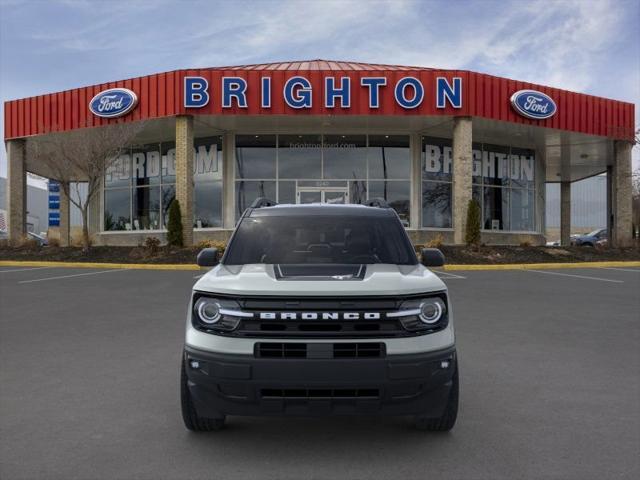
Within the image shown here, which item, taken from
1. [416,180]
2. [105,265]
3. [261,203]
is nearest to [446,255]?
[416,180]

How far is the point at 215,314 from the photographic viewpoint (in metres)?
3.40

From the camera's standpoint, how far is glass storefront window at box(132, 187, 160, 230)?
26.0 meters

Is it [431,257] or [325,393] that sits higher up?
[431,257]

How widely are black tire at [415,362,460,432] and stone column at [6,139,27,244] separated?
82.7ft

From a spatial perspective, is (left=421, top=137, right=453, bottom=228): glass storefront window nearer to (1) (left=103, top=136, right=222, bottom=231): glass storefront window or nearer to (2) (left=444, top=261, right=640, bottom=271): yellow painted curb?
(2) (left=444, top=261, right=640, bottom=271): yellow painted curb

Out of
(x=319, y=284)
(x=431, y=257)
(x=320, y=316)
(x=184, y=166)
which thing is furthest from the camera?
(x=184, y=166)

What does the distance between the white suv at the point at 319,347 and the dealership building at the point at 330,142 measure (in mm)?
17947

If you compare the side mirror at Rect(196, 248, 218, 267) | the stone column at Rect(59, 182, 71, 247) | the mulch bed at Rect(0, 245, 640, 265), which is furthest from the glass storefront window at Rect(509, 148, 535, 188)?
the stone column at Rect(59, 182, 71, 247)

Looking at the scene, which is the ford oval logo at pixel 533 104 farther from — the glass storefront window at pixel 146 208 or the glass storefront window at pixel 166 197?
the glass storefront window at pixel 146 208

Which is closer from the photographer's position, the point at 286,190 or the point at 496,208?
the point at 286,190

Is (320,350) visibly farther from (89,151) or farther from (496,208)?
(496,208)

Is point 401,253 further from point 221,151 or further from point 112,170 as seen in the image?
point 112,170

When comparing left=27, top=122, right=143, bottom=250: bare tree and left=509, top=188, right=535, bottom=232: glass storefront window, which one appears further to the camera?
left=509, top=188, right=535, bottom=232: glass storefront window

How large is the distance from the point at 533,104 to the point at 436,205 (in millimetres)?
5996
